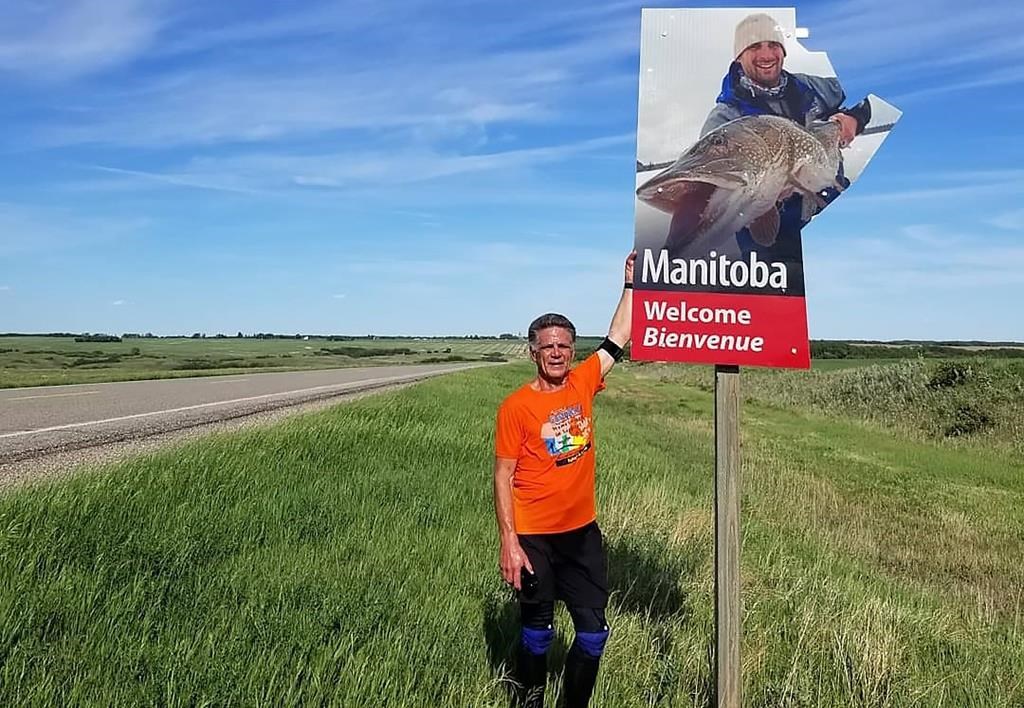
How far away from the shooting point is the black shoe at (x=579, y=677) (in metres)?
3.35

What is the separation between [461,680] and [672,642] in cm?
142

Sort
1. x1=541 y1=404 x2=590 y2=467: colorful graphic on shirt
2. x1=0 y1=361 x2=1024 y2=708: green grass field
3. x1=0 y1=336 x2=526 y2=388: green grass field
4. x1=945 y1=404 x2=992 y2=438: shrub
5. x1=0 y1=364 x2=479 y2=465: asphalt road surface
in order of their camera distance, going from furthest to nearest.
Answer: x1=0 y1=336 x2=526 y2=388: green grass field < x1=945 y1=404 x2=992 y2=438: shrub < x1=0 y1=364 x2=479 y2=465: asphalt road surface < x1=541 y1=404 x2=590 y2=467: colorful graphic on shirt < x1=0 y1=361 x2=1024 y2=708: green grass field

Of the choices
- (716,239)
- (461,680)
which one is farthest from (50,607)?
(716,239)

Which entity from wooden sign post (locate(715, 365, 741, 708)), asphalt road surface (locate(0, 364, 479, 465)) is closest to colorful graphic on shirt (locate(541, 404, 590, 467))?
wooden sign post (locate(715, 365, 741, 708))

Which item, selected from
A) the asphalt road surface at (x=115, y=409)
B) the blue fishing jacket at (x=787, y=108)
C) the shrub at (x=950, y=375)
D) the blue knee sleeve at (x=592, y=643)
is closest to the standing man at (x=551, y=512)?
the blue knee sleeve at (x=592, y=643)

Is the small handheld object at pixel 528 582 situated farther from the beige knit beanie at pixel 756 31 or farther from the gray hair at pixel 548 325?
the beige knit beanie at pixel 756 31

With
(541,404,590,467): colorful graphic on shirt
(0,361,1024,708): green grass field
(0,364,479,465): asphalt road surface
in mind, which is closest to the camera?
(0,361,1024,708): green grass field

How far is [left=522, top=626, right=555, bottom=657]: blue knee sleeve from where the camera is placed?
136 inches

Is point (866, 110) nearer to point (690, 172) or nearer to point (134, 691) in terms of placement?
point (690, 172)

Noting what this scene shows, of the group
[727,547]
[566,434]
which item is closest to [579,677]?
[727,547]

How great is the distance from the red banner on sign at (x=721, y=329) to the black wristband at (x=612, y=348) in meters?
0.21

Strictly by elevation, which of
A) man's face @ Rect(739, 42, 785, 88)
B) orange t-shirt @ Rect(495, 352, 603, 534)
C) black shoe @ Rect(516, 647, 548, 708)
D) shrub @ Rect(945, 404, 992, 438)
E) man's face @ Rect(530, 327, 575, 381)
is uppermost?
man's face @ Rect(739, 42, 785, 88)

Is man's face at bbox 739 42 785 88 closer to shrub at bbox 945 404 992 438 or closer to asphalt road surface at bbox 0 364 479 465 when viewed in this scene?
asphalt road surface at bbox 0 364 479 465

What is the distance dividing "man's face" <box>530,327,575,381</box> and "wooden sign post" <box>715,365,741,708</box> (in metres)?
0.66
